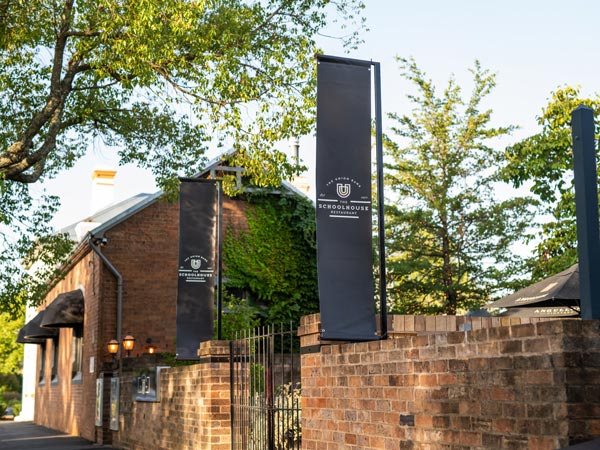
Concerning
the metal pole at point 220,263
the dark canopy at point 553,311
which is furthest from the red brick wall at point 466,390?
the dark canopy at point 553,311

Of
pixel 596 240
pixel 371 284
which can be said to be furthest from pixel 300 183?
pixel 596 240

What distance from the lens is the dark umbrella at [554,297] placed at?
1116 centimetres

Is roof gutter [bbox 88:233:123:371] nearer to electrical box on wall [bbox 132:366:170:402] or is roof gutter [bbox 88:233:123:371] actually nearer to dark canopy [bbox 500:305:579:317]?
electrical box on wall [bbox 132:366:170:402]

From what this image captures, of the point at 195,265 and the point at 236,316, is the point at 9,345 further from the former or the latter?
the point at 195,265

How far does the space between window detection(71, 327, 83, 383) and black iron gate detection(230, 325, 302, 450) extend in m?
15.8

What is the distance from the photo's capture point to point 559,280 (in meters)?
11.6

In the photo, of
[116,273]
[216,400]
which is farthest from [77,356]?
[216,400]

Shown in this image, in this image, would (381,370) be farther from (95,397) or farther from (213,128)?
(95,397)

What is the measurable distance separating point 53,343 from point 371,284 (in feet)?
88.8

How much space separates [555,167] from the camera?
720 inches

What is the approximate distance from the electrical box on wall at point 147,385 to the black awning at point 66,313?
31.2 feet

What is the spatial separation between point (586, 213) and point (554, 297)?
6882 mm

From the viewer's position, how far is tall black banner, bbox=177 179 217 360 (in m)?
13.3

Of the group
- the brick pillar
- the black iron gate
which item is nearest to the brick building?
the brick pillar
